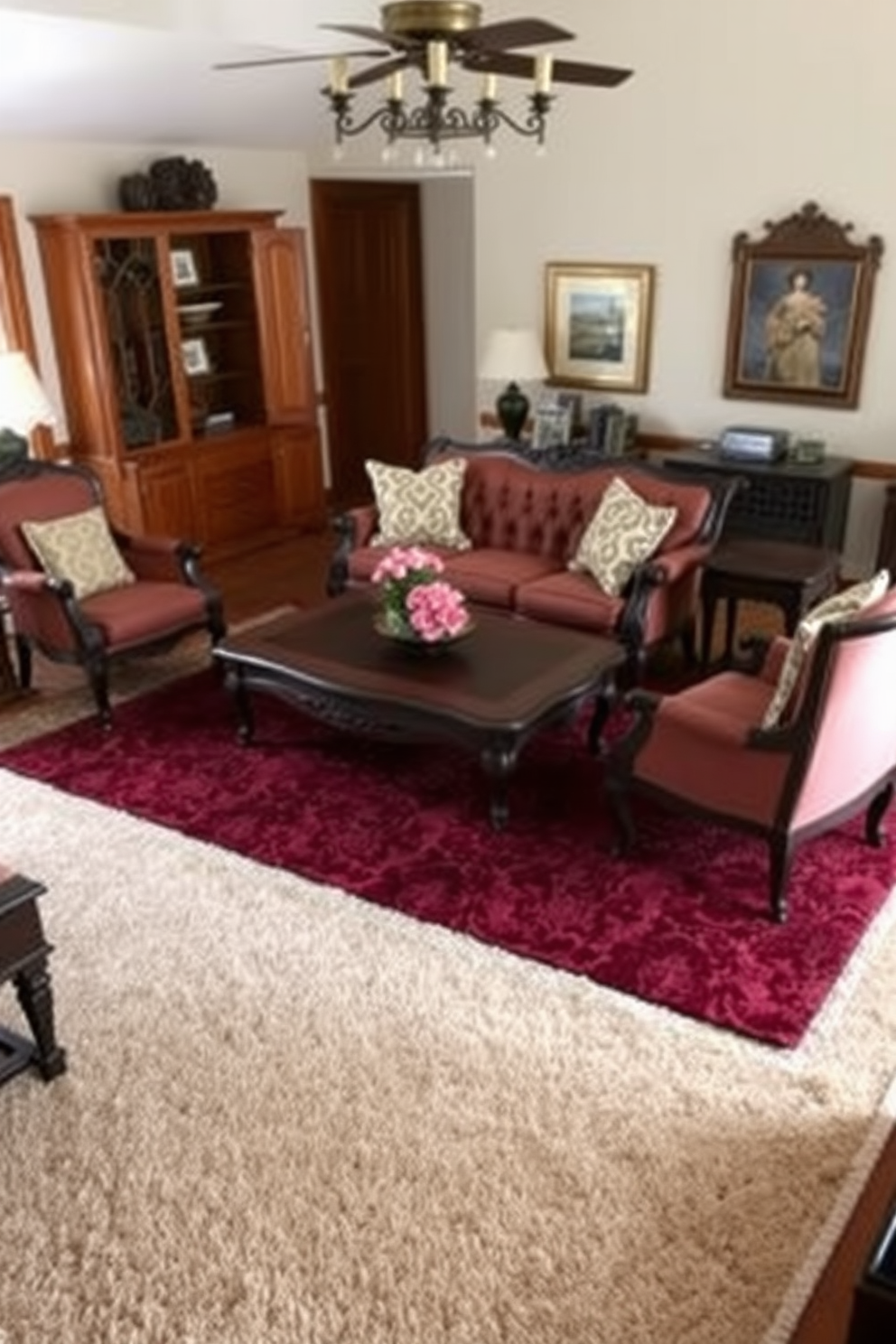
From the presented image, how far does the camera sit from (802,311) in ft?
19.8

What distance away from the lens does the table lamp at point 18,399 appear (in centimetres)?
511

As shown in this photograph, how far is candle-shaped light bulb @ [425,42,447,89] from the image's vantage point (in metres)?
3.13

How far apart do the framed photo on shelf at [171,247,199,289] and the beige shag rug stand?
4515mm

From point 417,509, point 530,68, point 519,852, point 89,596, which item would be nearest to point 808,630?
point 519,852

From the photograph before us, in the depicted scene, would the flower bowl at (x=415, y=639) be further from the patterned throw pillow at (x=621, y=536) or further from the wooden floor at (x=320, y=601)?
the wooden floor at (x=320, y=601)

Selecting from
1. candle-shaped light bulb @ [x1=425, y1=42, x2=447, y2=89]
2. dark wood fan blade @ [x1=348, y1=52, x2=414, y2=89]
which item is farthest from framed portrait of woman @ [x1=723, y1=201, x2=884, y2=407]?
candle-shaped light bulb @ [x1=425, y1=42, x2=447, y2=89]

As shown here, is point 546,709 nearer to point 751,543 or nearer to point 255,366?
point 751,543

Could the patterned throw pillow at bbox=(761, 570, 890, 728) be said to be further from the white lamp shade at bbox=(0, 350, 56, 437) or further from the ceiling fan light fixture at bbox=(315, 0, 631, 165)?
the white lamp shade at bbox=(0, 350, 56, 437)

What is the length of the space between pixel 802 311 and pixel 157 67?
354cm

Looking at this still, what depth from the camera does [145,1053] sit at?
2.89 m

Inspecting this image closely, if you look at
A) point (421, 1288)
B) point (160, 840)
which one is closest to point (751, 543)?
point (160, 840)

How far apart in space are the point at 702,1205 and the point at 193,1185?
→ 44.4 inches

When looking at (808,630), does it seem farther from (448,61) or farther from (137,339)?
(137,339)

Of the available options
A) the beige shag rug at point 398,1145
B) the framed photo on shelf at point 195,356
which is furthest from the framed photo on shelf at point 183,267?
the beige shag rug at point 398,1145
